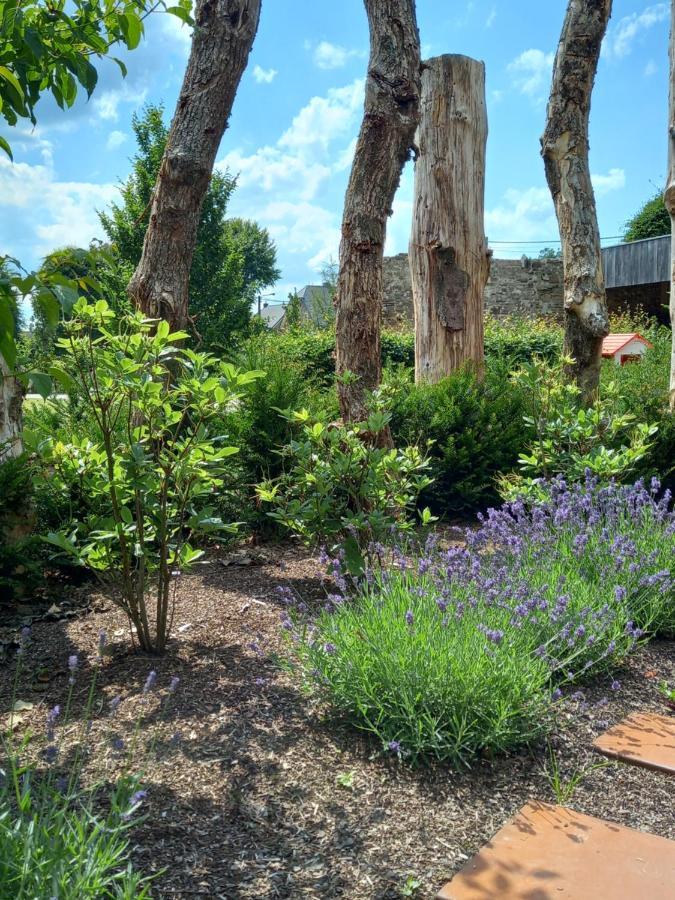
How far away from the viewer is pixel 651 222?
25875mm

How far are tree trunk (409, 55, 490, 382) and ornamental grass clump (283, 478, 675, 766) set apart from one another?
364 centimetres

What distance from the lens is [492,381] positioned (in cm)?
701

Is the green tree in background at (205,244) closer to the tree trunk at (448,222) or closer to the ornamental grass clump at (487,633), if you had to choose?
the tree trunk at (448,222)

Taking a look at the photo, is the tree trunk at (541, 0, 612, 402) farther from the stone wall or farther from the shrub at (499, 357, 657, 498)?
the stone wall

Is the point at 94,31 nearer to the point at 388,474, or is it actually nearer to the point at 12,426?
the point at 388,474

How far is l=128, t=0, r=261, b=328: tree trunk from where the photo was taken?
16.8 feet

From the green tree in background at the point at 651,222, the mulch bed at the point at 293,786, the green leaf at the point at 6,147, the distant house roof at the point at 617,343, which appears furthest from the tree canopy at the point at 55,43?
the green tree in background at the point at 651,222

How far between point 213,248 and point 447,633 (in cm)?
1700

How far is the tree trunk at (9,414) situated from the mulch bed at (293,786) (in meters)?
1.83

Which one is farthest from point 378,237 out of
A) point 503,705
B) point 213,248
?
point 213,248

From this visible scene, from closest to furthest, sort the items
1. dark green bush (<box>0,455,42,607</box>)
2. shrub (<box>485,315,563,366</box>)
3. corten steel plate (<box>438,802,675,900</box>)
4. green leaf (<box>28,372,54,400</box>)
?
1. green leaf (<box>28,372,54,400</box>)
2. corten steel plate (<box>438,802,675,900</box>)
3. dark green bush (<box>0,455,42,607</box>)
4. shrub (<box>485,315,563,366</box>)

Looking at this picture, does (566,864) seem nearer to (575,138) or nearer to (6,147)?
(6,147)

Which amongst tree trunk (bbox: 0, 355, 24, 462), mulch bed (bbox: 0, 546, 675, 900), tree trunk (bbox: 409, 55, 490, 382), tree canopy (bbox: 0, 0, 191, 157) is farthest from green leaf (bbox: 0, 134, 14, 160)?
tree trunk (bbox: 409, 55, 490, 382)

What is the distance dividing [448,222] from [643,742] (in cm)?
561
